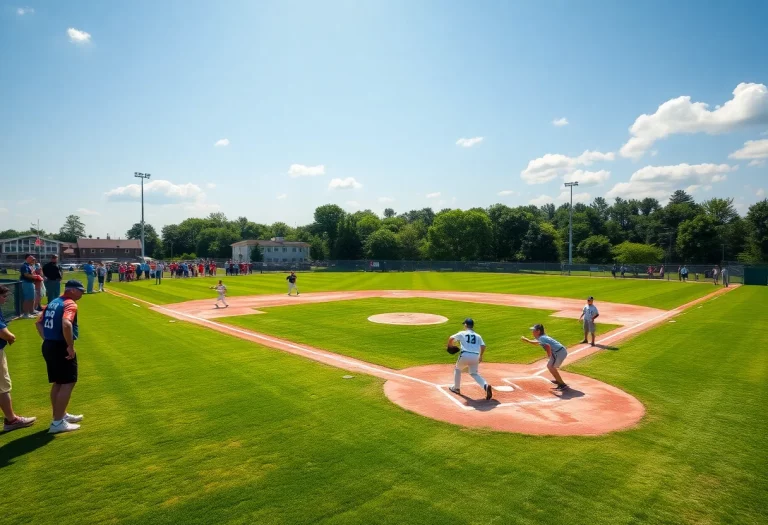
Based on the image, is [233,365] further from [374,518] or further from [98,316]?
[98,316]

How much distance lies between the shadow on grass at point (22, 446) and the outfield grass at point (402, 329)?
7.67 meters

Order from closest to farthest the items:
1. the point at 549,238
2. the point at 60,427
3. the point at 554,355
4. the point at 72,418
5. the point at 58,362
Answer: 1. the point at 58,362
2. the point at 60,427
3. the point at 72,418
4. the point at 554,355
5. the point at 549,238

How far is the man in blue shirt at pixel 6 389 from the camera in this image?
23.1 feet

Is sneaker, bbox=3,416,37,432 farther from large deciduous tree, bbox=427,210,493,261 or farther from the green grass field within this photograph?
large deciduous tree, bbox=427,210,493,261

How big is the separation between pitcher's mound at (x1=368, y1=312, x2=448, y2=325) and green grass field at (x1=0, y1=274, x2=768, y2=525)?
8.07 metres

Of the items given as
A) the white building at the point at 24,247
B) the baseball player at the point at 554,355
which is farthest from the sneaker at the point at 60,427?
the white building at the point at 24,247

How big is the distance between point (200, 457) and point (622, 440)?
687 cm

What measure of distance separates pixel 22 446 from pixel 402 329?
1273 centimetres

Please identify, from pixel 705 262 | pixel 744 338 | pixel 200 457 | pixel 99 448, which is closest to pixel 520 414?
pixel 200 457

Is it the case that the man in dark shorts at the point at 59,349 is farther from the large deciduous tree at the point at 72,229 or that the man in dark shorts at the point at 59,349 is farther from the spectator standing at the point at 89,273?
the large deciduous tree at the point at 72,229

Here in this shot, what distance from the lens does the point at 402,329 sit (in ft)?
58.9

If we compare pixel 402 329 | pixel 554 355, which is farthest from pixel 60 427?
pixel 402 329

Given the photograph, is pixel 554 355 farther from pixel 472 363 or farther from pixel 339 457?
pixel 339 457

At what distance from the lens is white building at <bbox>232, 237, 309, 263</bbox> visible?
310 ft
